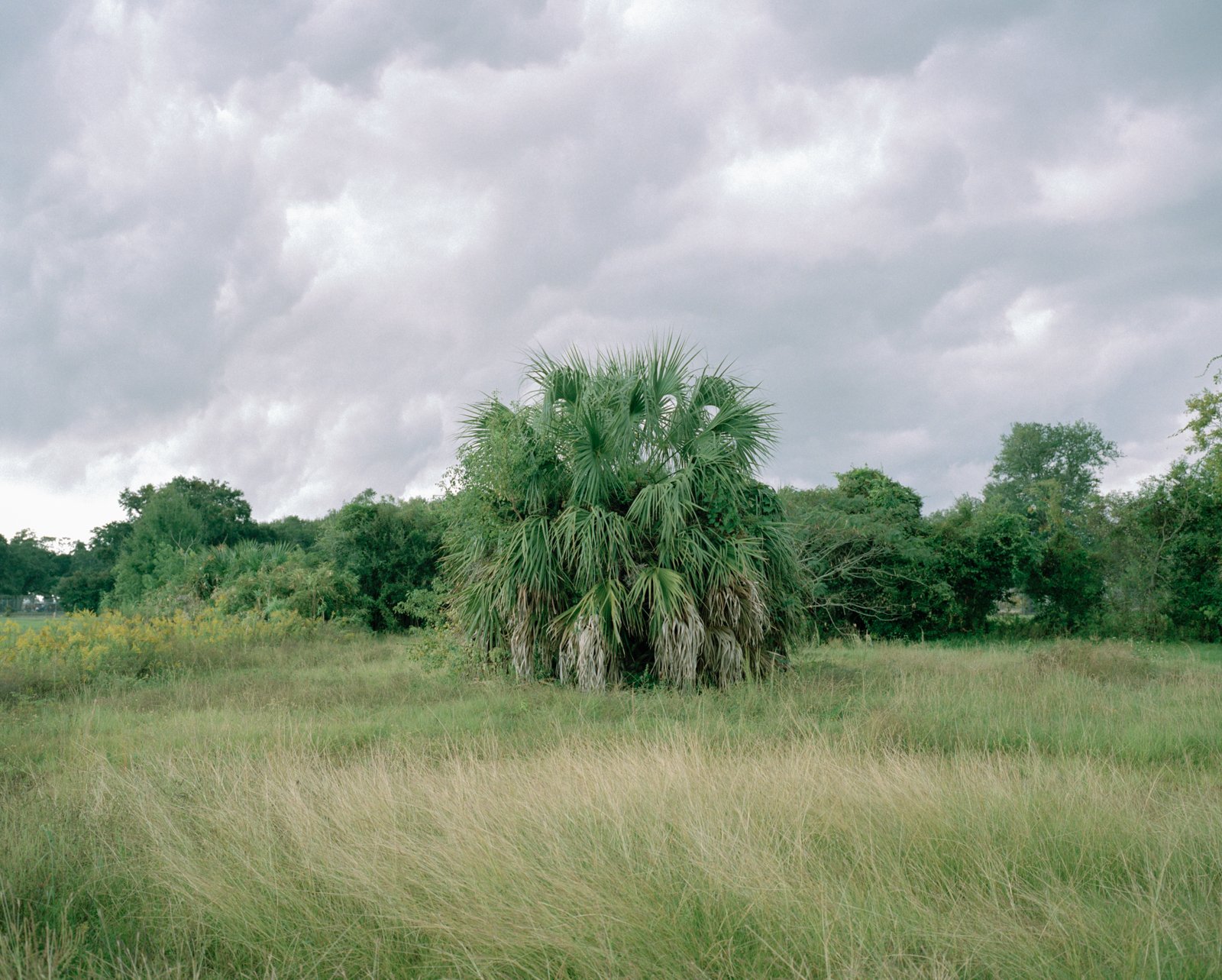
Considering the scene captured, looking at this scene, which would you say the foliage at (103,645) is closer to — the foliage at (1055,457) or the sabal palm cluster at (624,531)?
the sabal palm cluster at (624,531)

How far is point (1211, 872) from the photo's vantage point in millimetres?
3459

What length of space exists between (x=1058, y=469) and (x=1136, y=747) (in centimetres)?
4731

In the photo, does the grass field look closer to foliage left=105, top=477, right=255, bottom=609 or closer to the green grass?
the green grass

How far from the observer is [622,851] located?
3564 millimetres

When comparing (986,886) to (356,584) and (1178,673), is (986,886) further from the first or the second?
(356,584)

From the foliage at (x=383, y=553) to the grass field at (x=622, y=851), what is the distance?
1528cm

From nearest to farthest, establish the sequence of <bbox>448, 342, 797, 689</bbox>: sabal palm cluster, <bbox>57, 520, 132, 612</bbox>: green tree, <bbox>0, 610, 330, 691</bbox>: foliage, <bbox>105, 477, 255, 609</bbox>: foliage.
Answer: <bbox>448, 342, 797, 689</bbox>: sabal palm cluster
<bbox>0, 610, 330, 691</bbox>: foliage
<bbox>105, 477, 255, 609</bbox>: foliage
<bbox>57, 520, 132, 612</bbox>: green tree

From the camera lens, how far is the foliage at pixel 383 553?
22.2 meters

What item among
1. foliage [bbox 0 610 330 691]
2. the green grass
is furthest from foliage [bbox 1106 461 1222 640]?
the green grass

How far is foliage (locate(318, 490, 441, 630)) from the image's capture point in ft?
72.7

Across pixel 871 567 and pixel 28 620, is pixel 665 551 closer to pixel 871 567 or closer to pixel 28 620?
pixel 871 567

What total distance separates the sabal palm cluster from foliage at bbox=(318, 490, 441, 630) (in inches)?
454

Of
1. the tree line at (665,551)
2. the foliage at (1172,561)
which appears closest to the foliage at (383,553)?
the tree line at (665,551)

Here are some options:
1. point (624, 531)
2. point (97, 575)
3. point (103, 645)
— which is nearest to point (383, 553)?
point (103, 645)
